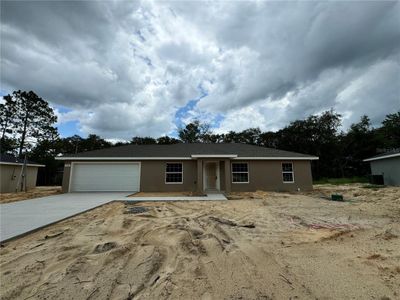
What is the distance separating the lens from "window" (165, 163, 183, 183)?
48.6ft

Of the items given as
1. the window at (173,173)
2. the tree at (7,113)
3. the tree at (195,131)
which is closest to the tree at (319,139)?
the tree at (195,131)

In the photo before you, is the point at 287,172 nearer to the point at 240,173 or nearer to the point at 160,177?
the point at 240,173

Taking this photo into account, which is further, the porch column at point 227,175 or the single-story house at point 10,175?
the single-story house at point 10,175

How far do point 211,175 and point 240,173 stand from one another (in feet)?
7.02

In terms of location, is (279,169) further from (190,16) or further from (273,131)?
(273,131)

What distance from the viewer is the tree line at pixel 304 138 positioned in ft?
95.4

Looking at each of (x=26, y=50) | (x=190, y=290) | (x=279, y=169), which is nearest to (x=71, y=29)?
(x=26, y=50)

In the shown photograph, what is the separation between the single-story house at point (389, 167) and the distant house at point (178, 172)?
806 cm

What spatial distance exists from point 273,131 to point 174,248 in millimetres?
36355

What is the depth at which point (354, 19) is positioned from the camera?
31.7ft

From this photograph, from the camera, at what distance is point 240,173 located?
14.9 metres

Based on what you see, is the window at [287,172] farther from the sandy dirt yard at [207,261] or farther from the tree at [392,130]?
the tree at [392,130]

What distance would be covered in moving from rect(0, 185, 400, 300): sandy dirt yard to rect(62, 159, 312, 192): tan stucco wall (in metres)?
8.89

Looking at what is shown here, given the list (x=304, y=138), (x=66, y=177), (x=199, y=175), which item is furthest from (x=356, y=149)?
(x=66, y=177)
